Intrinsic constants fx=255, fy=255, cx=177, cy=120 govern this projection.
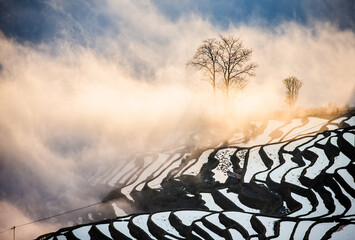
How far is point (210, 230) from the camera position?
757 inches

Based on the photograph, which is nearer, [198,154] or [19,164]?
[198,154]

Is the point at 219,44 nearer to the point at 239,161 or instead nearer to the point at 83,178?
the point at 239,161

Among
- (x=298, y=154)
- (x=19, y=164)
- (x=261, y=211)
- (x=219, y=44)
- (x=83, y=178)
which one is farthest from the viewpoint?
(x=19, y=164)

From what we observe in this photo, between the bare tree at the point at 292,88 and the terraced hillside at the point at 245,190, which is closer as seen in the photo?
the terraced hillside at the point at 245,190

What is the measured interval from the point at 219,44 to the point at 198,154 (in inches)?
613

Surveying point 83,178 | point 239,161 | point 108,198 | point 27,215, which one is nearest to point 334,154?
point 239,161

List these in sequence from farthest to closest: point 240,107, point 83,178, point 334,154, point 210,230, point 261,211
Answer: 1. point 240,107
2. point 83,178
3. point 334,154
4. point 261,211
5. point 210,230

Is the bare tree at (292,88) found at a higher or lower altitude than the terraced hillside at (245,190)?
higher

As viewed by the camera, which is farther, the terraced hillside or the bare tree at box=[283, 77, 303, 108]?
the bare tree at box=[283, 77, 303, 108]

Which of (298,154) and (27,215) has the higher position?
(298,154)

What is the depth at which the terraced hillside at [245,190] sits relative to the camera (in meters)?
18.7

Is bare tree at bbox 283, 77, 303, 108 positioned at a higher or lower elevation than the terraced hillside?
higher

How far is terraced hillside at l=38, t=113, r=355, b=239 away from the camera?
1866 cm

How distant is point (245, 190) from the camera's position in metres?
24.0
